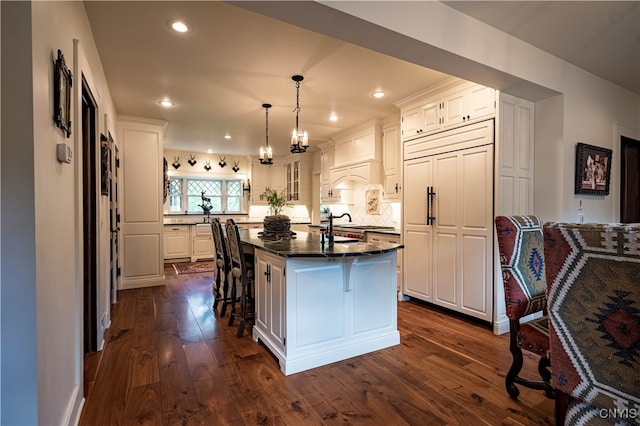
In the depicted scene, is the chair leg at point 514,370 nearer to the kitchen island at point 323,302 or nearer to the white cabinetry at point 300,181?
the kitchen island at point 323,302

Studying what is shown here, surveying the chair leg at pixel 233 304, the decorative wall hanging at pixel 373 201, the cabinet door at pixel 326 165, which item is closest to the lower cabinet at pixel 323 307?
the chair leg at pixel 233 304

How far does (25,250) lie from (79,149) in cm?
102

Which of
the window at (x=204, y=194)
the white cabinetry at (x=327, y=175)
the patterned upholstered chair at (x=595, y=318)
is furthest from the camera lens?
the window at (x=204, y=194)

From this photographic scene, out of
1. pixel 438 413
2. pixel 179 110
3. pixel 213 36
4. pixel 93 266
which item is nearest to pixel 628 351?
pixel 438 413

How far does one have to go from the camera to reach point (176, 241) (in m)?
7.08

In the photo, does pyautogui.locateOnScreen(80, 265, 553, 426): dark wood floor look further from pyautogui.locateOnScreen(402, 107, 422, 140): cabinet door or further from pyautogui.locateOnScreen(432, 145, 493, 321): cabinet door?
pyautogui.locateOnScreen(402, 107, 422, 140): cabinet door

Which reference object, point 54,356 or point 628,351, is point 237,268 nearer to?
point 54,356

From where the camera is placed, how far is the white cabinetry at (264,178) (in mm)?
8031

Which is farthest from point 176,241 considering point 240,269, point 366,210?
point 240,269

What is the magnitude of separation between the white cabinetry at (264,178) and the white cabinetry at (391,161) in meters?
3.72

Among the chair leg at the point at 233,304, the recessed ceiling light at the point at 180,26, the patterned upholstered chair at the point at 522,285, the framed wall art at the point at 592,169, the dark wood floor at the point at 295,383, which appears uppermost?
the recessed ceiling light at the point at 180,26

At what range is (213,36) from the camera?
251cm

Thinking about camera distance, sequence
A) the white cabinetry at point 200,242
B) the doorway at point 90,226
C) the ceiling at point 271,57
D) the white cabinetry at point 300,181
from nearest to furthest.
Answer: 1. the ceiling at point 271,57
2. the doorway at point 90,226
3. the white cabinetry at point 200,242
4. the white cabinetry at point 300,181

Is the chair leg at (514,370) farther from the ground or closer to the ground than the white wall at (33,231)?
closer to the ground
